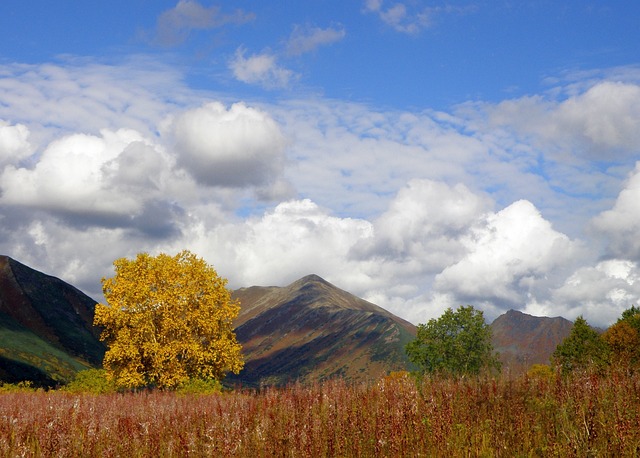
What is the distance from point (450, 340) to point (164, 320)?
40.0 meters

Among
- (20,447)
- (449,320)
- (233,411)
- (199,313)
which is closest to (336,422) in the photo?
(233,411)

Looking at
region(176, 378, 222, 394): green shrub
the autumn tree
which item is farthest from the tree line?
the autumn tree

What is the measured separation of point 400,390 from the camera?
1185 cm

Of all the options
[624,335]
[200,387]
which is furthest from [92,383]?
[624,335]

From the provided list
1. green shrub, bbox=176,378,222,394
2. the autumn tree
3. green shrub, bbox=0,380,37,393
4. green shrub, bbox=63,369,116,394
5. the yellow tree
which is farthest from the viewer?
the autumn tree

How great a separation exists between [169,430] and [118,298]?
3418 centimetres

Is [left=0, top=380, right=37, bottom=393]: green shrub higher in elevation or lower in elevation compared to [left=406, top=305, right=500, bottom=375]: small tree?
lower

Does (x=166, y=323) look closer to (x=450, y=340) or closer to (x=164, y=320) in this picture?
(x=164, y=320)

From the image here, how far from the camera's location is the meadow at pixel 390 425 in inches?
352

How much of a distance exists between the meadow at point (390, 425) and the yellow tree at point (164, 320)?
98.7 feet

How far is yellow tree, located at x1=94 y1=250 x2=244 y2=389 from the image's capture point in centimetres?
4303

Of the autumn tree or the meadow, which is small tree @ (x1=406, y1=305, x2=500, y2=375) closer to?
the autumn tree

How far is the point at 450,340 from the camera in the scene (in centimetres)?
7056

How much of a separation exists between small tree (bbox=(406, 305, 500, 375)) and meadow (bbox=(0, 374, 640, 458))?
190 feet
